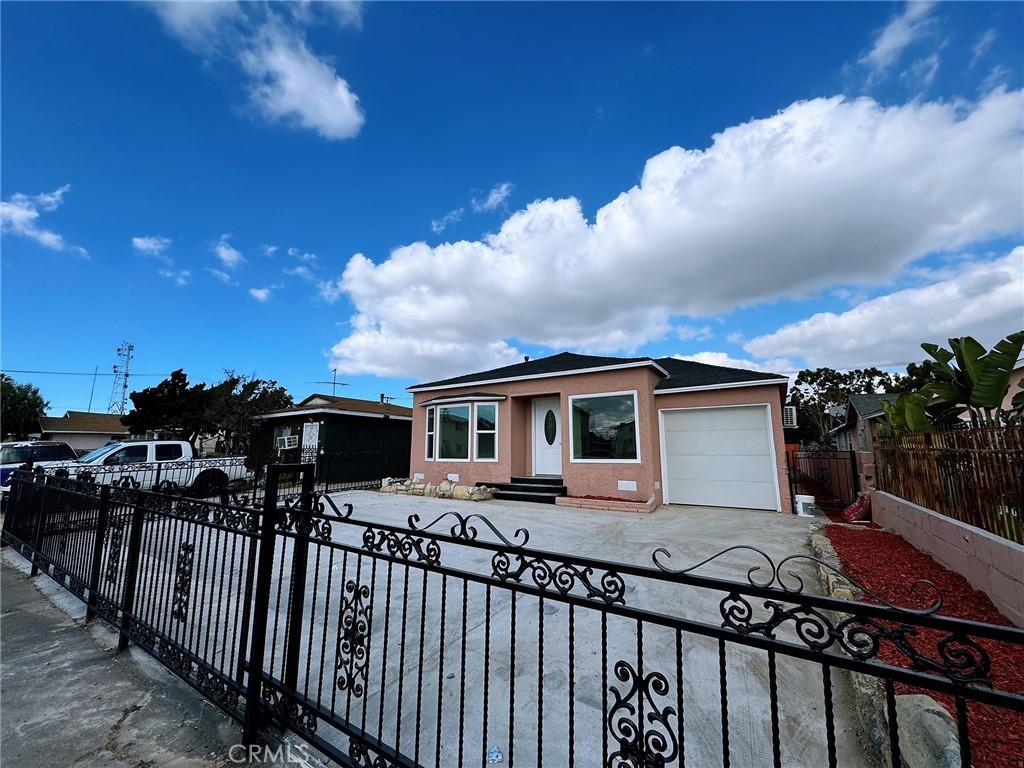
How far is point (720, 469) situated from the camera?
9383mm

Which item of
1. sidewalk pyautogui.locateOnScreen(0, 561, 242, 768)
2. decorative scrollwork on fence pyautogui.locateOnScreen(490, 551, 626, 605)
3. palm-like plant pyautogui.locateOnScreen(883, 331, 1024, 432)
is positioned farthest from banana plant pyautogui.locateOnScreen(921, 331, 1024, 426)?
sidewalk pyautogui.locateOnScreen(0, 561, 242, 768)

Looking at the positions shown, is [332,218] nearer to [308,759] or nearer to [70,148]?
[70,148]

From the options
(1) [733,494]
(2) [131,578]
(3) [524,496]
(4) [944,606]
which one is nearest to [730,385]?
(1) [733,494]

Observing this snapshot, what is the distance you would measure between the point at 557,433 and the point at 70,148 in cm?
1174

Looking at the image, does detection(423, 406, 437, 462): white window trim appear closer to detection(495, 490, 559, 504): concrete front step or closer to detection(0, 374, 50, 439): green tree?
detection(495, 490, 559, 504): concrete front step

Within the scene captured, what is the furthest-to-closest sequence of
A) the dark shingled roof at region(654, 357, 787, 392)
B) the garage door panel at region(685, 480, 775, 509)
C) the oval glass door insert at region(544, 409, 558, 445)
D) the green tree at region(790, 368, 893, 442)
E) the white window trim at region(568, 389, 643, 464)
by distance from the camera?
1. the green tree at region(790, 368, 893, 442)
2. the oval glass door insert at region(544, 409, 558, 445)
3. the white window trim at region(568, 389, 643, 464)
4. the dark shingled roof at region(654, 357, 787, 392)
5. the garage door panel at region(685, 480, 775, 509)

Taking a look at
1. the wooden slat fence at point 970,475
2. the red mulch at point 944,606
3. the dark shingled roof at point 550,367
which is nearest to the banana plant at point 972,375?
the wooden slat fence at point 970,475

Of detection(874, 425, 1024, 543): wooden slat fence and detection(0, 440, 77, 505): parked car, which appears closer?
detection(874, 425, 1024, 543): wooden slat fence

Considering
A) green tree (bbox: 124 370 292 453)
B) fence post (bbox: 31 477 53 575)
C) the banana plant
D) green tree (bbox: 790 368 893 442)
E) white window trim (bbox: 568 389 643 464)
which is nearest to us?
the banana plant

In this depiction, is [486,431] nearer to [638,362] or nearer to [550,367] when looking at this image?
[550,367]

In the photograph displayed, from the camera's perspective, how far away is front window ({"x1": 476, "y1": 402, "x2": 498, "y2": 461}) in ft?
37.1

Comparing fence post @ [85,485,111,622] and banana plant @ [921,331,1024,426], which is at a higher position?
banana plant @ [921,331,1024,426]

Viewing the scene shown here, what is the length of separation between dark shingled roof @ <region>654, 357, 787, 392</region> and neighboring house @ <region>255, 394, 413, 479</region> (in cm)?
1037

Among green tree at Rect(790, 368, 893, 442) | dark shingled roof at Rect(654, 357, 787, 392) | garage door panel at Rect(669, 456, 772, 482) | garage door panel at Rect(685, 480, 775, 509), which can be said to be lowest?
garage door panel at Rect(685, 480, 775, 509)
